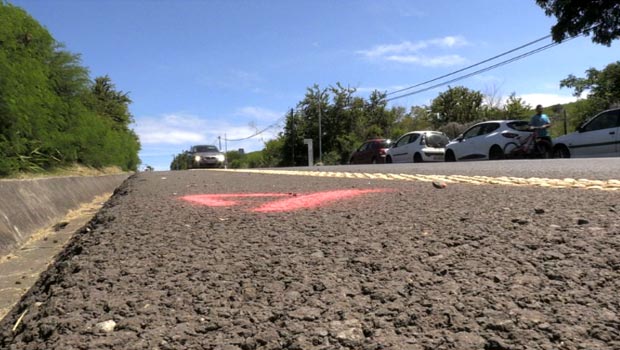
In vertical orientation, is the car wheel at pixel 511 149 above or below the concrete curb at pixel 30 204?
above

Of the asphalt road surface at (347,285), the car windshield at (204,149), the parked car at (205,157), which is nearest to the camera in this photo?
the asphalt road surface at (347,285)

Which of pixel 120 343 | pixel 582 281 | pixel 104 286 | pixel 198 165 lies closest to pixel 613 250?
pixel 582 281

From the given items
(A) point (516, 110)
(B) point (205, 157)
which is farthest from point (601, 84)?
(B) point (205, 157)

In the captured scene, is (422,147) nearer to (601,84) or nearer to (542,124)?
(542,124)

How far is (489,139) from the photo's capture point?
1625 cm

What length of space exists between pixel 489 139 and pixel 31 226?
48.5 feet

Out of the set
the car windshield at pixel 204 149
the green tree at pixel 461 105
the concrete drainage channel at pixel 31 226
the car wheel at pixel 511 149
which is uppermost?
the green tree at pixel 461 105

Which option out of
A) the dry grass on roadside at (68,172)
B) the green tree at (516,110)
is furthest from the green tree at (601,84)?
the dry grass on roadside at (68,172)

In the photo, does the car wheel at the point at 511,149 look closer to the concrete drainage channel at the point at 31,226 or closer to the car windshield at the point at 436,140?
the car windshield at the point at 436,140

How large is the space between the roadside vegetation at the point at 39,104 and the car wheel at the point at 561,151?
13.3 m

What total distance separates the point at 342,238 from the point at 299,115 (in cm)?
5373

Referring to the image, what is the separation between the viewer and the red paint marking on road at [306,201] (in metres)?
3.75

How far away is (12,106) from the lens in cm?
688

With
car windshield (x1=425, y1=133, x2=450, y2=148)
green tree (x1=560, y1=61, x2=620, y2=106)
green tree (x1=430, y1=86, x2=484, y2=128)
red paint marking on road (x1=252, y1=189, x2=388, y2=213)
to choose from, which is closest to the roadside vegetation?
red paint marking on road (x1=252, y1=189, x2=388, y2=213)
